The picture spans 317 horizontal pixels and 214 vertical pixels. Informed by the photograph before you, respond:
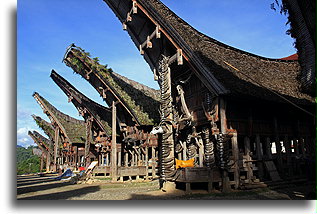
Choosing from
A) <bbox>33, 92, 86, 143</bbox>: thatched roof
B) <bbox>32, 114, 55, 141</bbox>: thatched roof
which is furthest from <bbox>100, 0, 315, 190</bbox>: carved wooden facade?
<bbox>32, 114, 55, 141</bbox>: thatched roof

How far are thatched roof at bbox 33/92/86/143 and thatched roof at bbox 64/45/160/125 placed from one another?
11.1 metres

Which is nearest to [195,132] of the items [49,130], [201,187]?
[201,187]

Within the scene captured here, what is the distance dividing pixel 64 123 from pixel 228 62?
22.5m

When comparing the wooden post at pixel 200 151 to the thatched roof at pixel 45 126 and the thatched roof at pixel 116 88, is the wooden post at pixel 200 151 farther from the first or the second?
the thatched roof at pixel 45 126

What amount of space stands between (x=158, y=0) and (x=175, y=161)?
935 cm

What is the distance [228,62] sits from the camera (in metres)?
12.6

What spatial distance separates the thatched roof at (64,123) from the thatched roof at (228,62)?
59.5ft

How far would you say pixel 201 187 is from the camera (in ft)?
34.4

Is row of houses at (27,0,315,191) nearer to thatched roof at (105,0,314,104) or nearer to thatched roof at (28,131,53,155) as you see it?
thatched roof at (105,0,314,104)

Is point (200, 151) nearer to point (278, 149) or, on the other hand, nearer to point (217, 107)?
point (217, 107)

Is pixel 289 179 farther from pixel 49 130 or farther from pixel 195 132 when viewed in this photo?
pixel 49 130

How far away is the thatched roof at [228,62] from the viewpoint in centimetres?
996

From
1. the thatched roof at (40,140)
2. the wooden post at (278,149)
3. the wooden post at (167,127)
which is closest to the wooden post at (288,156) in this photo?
the wooden post at (278,149)

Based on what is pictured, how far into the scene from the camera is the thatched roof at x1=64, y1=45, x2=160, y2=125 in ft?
58.4
